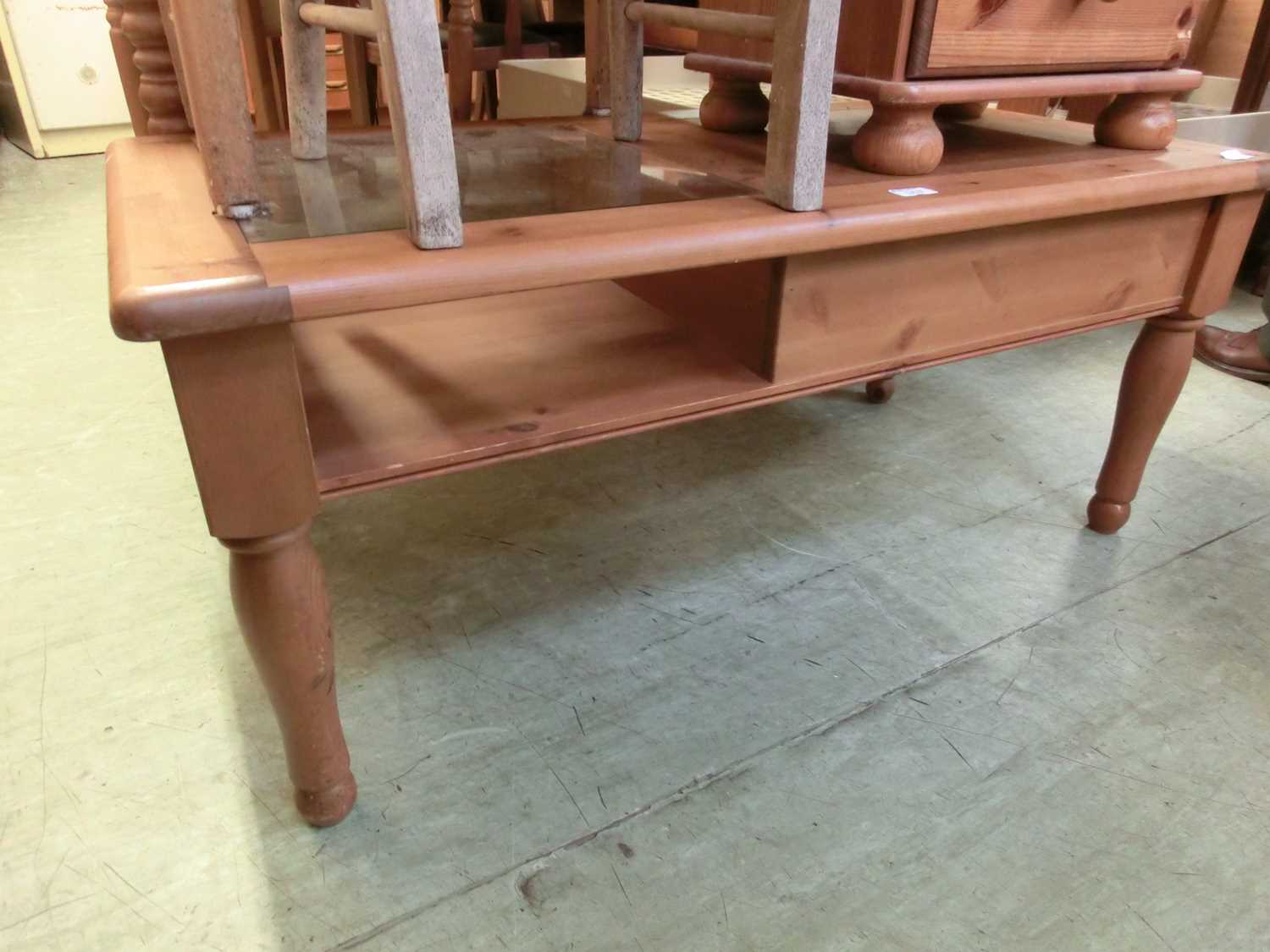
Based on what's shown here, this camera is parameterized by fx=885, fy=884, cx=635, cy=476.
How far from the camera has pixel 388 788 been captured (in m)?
0.86

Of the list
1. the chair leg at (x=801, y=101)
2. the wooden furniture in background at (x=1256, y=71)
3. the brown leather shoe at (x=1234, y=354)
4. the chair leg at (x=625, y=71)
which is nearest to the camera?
the chair leg at (x=801, y=101)

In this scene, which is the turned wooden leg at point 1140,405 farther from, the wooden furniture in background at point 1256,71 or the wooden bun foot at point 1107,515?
the wooden furniture in background at point 1256,71

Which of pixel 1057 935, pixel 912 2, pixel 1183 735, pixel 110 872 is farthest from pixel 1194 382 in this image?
pixel 110 872

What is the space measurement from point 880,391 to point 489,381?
993 millimetres

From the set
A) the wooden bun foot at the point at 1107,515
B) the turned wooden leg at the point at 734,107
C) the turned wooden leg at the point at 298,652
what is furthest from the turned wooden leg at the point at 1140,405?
the turned wooden leg at the point at 298,652

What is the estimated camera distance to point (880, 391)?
164cm

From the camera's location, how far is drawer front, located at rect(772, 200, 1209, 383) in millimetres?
815

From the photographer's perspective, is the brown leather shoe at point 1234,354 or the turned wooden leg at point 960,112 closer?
the turned wooden leg at point 960,112

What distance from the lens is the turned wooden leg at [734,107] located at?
44.2 inches

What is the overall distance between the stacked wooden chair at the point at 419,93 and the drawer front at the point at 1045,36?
21 cm

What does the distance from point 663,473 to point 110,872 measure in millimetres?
888

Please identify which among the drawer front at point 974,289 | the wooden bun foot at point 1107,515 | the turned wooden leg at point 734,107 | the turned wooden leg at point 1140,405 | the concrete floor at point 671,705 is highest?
the turned wooden leg at point 734,107

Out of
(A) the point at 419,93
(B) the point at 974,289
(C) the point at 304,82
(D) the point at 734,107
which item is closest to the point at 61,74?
(C) the point at 304,82

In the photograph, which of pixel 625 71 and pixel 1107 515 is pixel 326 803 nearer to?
pixel 625 71
